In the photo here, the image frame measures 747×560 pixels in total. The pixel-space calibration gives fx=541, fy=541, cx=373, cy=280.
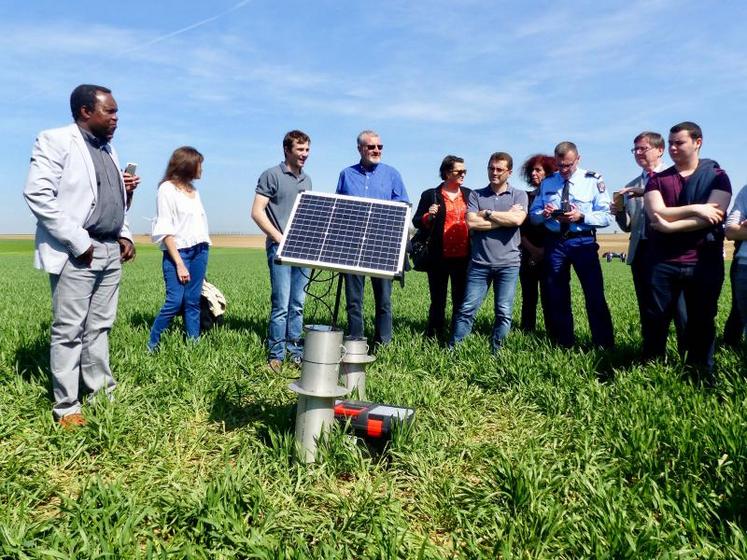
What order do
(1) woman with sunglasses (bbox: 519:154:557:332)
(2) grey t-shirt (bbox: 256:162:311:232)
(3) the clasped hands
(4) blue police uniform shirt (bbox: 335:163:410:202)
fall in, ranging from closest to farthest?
1. (3) the clasped hands
2. (2) grey t-shirt (bbox: 256:162:311:232)
3. (4) blue police uniform shirt (bbox: 335:163:410:202)
4. (1) woman with sunglasses (bbox: 519:154:557:332)

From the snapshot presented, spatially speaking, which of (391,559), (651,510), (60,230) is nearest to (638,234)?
(651,510)

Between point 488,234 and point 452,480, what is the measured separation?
350 cm

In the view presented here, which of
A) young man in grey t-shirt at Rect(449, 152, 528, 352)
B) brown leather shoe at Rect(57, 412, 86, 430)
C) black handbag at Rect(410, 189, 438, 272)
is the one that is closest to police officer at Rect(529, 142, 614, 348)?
young man in grey t-shirt at Rect(449, 152, 528, 352)

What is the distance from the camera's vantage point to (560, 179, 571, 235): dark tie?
5.85 m

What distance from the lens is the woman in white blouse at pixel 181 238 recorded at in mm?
5895

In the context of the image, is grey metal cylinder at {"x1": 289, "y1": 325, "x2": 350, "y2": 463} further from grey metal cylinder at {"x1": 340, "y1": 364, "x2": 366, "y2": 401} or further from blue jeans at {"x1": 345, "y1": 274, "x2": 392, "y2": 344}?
blue jeans at {"x1": 345, "y1": 274, "x2": 392, "y2": 344}

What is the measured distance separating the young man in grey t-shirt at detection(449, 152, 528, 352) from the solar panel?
2384 millimetres

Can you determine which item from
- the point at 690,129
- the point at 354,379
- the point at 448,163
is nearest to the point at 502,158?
the point at 448,163

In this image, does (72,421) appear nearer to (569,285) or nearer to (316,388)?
(316,388)

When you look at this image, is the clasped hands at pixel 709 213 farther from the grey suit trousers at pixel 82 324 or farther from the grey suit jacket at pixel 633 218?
the grey suit trousers at pixel 82 324

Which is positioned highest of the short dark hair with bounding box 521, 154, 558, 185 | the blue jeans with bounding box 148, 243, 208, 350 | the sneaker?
the short dark hair with bounding box 521, 154, 558, 185

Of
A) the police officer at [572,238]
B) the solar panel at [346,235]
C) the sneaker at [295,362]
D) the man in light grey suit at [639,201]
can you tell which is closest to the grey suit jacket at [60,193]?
the solar panel at [346,235]

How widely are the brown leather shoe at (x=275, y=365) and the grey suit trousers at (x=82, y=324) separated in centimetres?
155

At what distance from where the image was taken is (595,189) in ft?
19.8
